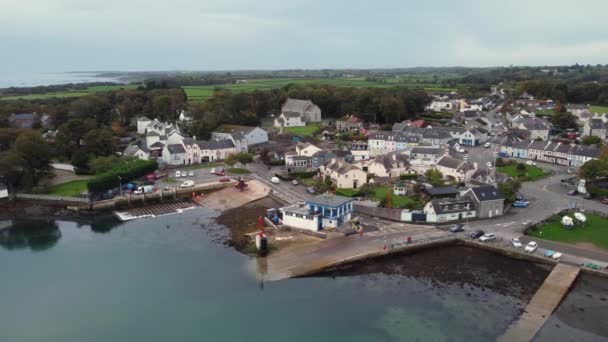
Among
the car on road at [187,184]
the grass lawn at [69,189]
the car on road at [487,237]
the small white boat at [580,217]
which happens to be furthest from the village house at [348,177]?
the grass lawn at [69,189]

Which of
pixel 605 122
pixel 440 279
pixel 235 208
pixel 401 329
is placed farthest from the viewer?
pixel 605 122

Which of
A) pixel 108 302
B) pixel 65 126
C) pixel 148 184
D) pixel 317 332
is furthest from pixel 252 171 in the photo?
pixel 317 332

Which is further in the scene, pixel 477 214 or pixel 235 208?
pixel 235 208

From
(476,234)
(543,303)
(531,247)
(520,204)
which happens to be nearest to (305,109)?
(520,204)

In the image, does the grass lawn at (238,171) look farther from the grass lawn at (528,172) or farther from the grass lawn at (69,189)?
the grass lawn at (528,172)

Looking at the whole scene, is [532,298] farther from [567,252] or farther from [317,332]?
[317,332]

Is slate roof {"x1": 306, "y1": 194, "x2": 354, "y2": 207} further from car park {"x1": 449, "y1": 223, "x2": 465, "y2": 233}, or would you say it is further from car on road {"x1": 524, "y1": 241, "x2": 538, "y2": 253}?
car on road {"x1": 524, "y1": 241, "x2": 538, "y2": 253}

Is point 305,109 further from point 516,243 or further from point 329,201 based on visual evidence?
point 516,243
